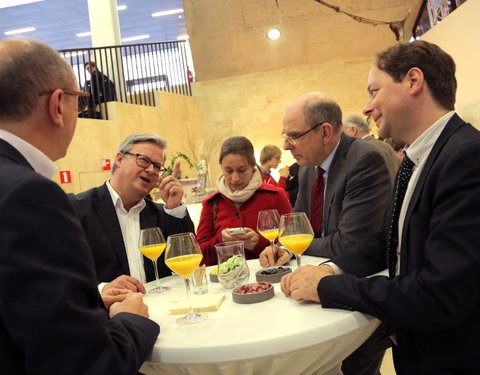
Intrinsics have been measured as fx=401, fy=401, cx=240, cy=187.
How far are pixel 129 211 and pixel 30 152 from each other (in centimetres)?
138

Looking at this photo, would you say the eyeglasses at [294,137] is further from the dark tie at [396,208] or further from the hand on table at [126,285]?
the hand on table at [126,285]

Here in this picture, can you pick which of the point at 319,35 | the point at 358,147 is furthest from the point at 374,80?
the point at 319,35

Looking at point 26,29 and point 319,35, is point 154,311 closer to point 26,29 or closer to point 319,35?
point 319,35

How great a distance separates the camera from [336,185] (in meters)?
2.27

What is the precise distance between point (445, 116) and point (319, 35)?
949 centimetres

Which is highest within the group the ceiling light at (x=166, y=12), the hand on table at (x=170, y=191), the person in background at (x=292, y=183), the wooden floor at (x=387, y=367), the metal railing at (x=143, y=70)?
the ceiling light at (x=166, y=12)

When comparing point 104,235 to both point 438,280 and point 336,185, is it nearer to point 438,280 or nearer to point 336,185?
point 336,185

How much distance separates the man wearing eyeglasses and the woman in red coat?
0.37m

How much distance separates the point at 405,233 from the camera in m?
1.33

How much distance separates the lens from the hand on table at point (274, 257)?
196cm

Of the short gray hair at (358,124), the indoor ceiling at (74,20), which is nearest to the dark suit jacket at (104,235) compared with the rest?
the short gray hair at (358,124)

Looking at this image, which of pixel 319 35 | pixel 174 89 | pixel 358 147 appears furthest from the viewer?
pixel 174 89

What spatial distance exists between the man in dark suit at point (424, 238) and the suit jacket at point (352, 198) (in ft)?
1.43

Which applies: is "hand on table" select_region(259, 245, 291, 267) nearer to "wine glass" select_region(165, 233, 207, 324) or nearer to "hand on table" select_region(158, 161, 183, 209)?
"wine glass" select_region(165, 233, 207, 324)
